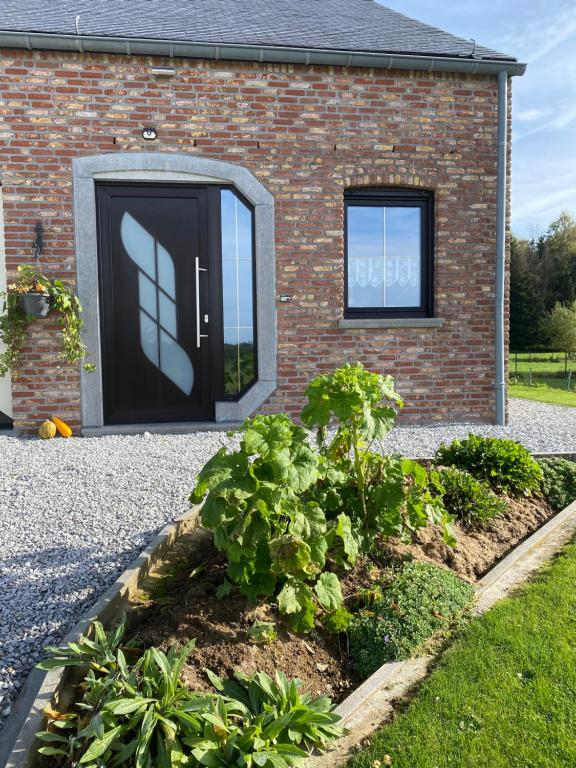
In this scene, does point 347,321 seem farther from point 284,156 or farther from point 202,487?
point 202,487

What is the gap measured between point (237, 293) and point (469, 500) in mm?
3773

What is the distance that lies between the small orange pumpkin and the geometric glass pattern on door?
111cm

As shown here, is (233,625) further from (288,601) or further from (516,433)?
(516,433)

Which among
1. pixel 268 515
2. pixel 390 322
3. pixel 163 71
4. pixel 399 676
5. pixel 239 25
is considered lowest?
pixel 399 676

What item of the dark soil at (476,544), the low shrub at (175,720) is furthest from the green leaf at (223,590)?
the dark soil at (476,544)

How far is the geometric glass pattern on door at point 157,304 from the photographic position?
20.1 ft

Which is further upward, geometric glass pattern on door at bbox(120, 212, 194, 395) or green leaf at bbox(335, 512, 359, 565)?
geometric glass pattern on door at bbox(120, 212, 194, 395)

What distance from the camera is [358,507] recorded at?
2.63 m

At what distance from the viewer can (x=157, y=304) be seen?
6223 millimetres

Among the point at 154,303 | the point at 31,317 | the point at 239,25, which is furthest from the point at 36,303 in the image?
the point at 239,25

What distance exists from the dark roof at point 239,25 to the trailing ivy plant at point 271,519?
5201mm

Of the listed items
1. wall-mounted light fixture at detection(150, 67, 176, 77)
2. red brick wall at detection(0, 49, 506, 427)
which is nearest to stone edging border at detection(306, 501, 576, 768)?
red brick wall at detection(0, 49, 506, 427)

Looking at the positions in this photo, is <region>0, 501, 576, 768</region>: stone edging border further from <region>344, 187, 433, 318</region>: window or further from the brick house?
<region>344, 187, 433, 318</region>: window

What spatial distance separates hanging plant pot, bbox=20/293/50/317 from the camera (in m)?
5.59
